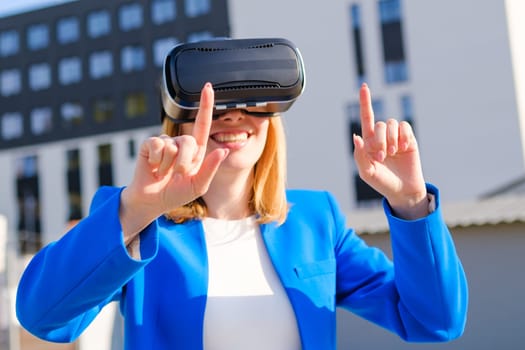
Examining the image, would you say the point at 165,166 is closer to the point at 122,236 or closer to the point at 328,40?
the point at 122,236

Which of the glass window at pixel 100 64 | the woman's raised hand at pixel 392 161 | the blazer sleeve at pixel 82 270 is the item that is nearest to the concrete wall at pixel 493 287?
the woman's raised hand at pixel 392 161

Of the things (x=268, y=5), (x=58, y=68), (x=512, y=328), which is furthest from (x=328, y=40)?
(x=512, y=328)

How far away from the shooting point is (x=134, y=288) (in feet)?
4.71

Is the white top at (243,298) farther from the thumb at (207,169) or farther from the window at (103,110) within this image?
the window at (103,110)

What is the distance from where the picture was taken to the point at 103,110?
105 feet

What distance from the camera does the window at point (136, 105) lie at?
31333mm

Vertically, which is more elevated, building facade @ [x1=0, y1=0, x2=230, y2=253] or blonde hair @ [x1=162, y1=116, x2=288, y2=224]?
building facade @ [x1=0, y1=0, x2=230, y2=253]

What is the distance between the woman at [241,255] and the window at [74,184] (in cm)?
3148

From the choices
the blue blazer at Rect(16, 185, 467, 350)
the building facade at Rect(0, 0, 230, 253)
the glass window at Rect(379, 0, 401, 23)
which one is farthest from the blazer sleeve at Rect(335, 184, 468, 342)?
the building facade at Rect(0, 0, 230, 253)

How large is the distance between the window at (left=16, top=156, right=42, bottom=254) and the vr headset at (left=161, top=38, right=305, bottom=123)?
3256 centimetres

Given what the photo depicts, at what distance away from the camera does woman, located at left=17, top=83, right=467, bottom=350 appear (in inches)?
46.3

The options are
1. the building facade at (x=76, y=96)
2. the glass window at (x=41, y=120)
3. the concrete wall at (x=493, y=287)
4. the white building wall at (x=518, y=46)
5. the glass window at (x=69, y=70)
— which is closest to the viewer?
the concrete wall at (x=493, y=287)

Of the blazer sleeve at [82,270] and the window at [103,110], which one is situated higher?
the window at [103,110]

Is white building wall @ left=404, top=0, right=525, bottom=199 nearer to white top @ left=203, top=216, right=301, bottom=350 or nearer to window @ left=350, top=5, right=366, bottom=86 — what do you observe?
window @ left=350, top=5, right=366, bottom=86
